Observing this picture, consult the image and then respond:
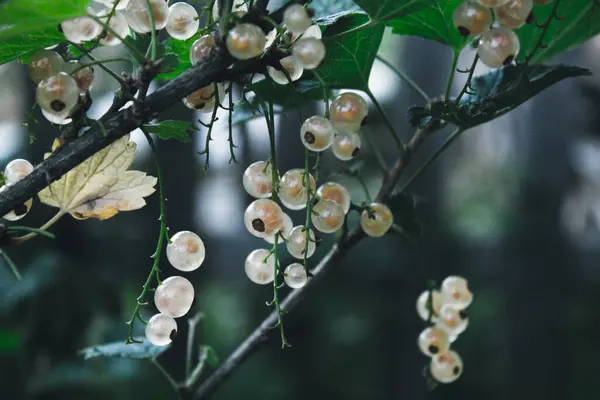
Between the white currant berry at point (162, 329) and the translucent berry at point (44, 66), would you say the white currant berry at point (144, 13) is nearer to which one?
the translucent berry at point (44, 66)

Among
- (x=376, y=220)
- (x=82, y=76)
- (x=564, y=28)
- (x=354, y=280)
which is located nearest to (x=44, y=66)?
(x=82, y=76)

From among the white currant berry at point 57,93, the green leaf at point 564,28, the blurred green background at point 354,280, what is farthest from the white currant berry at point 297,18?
the blurred green background at point 354,280

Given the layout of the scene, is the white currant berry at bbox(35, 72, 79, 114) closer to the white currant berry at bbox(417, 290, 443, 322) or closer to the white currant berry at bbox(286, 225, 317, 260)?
the white currant berry at bbox(286, 225, 317, 260)

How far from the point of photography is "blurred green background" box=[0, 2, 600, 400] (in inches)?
42.6

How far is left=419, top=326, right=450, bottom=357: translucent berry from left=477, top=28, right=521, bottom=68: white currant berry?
0.25 metres

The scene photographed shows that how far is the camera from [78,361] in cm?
109

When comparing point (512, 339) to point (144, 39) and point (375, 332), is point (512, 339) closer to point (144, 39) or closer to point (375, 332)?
point (375, 332)

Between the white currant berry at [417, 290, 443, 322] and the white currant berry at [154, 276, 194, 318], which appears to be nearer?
the white currant berry at [154, 276, 194, 318]

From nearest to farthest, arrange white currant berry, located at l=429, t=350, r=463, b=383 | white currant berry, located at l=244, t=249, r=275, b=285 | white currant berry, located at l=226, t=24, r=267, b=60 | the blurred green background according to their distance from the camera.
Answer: white currant berry, located at l=226, t=24, r=267, b=60
white currant berry, located at l=244, t=249, r=275, b=285
white currant berry, located at l=429, t=350, r=463, b=383
the blurred green background

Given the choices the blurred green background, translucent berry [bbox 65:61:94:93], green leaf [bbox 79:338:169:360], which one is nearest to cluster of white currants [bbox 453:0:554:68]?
translucent berry [bbox 65:61:94:93]

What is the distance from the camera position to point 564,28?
0.45 m

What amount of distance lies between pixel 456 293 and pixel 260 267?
0.70 ft

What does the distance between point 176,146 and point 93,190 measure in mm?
1827

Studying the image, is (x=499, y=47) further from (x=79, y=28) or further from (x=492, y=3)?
(x=79, y=28)
